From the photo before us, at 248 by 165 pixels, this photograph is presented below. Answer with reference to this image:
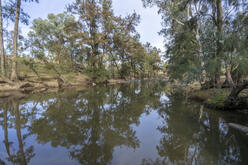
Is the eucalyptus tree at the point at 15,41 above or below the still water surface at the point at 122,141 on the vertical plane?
above

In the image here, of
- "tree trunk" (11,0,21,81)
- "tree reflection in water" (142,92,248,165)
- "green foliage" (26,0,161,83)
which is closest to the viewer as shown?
"tree reflection in water" (142,92,248,165)

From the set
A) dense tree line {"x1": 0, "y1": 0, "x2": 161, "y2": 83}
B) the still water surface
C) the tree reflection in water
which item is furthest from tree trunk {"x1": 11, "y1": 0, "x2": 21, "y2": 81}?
the tree reflection in water

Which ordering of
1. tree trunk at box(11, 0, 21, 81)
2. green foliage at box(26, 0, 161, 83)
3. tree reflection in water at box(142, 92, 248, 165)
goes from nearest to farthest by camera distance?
tree reflection in water at box(142, 92, 248, 165)
tree trunk at box(11, 0, 21, 81)
green foliage at box(26, 0, 161, 83)

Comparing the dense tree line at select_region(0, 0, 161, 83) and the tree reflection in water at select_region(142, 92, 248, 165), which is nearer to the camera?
the tree reflection in water at select_region(142, 92, 248, 165)

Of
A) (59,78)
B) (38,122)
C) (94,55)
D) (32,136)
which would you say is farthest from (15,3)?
(32,136)

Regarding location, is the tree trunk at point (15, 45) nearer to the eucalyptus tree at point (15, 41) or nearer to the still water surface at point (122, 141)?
the eucalyptus tree at point (15, 41)

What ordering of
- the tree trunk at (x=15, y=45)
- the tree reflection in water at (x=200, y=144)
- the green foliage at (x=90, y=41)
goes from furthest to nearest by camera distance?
the green foliage at (x=90, y=41), the tree trunk at (x=15, y=45), the tree reflection in water at (x=200, y=144)

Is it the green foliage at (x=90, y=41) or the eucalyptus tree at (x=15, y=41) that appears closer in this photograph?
the eucalyptus tree at (x=15, y=41)

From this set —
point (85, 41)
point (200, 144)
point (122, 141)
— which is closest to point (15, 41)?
point (85, 41)

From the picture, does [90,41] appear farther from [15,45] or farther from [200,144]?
[200,144]

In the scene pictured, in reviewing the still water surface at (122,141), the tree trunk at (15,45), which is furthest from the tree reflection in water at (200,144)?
the tree trunk at (15,45)

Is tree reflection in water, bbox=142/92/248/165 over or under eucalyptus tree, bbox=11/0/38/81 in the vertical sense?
under

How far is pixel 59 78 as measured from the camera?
18.4m

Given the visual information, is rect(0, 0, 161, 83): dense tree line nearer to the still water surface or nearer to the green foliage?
the green foliage
